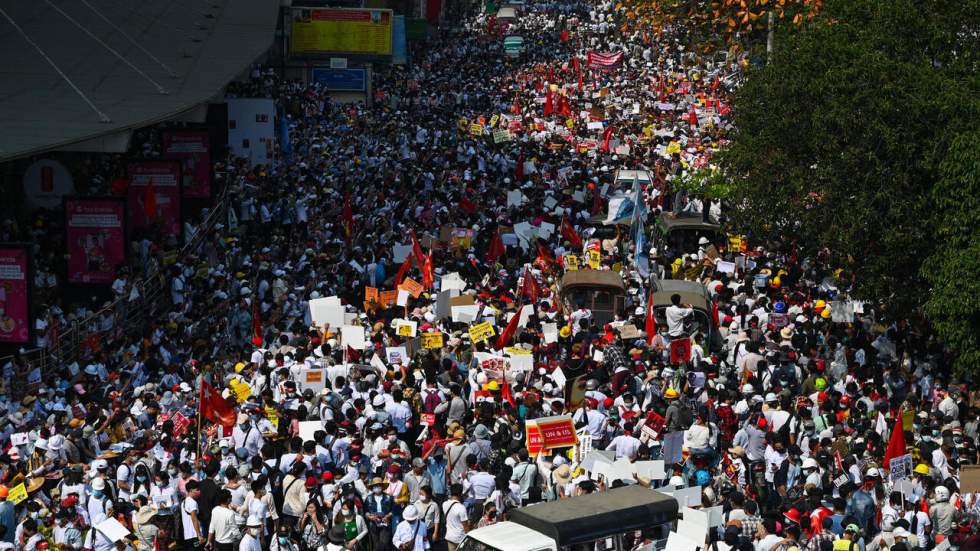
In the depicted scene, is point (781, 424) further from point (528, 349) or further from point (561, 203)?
point (561, 203)

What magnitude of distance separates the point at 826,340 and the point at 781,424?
5.51m

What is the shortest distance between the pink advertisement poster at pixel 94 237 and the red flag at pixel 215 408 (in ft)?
28.8

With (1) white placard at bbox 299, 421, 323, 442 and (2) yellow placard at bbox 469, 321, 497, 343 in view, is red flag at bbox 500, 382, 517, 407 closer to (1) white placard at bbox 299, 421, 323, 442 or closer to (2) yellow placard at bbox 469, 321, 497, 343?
(2) yellow placard at bbox 469, 321, 497, 343

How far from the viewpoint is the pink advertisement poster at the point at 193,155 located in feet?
114

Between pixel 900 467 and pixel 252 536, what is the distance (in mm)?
6923

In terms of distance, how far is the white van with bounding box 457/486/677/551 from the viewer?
14258 millimetres

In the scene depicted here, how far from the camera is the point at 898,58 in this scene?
84.1 ft

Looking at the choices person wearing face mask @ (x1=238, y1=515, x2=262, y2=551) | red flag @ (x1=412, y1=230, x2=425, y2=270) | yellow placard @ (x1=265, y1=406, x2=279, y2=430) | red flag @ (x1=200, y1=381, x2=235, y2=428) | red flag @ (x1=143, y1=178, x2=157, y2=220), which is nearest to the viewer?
person wearing face mask @ (x1=238, y1=515, x2=262, y2=551)

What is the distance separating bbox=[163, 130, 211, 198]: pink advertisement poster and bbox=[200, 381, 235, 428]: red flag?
15592 mm

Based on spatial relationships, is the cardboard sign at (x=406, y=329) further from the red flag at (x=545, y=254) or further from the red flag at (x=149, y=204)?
the red flag at (x=149, y=204)

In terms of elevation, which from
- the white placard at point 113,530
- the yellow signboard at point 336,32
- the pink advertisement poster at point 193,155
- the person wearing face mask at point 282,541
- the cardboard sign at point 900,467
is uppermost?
the yellow signboard at point 336,32

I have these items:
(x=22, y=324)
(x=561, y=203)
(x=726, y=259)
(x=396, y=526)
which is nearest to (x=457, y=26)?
(x=561, y=203)

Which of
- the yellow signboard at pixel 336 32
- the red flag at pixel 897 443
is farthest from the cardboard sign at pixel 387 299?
the yellow signboard at pixel 336 32

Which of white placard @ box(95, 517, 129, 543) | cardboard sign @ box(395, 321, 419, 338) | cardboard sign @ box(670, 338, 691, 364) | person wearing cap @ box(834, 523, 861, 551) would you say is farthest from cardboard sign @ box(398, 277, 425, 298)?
person wearing cap @ box(834, 523, 861, 551)
